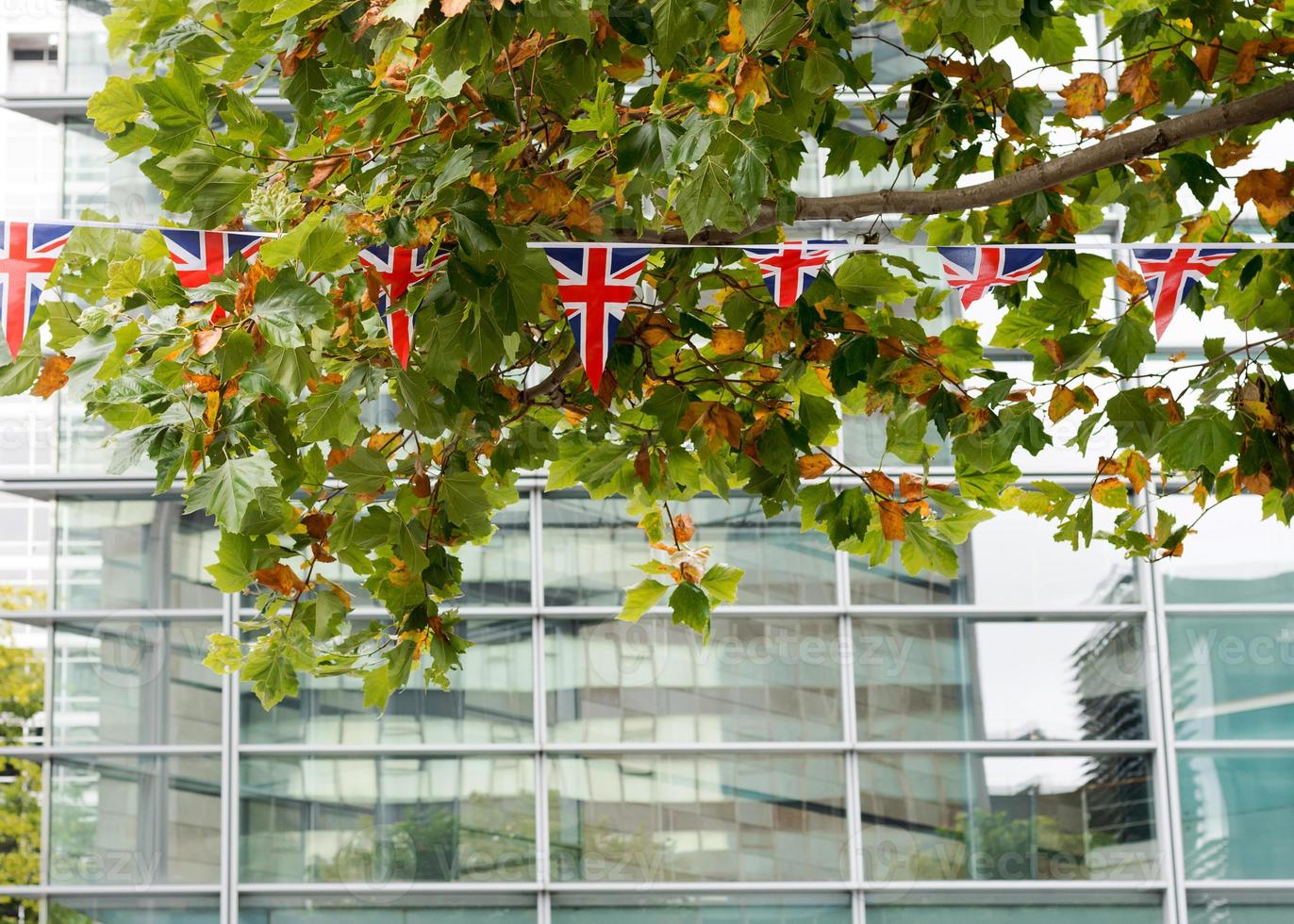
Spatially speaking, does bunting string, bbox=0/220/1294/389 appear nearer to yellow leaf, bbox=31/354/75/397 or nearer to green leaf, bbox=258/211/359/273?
yellow leaf, bbox=31/354/75/397

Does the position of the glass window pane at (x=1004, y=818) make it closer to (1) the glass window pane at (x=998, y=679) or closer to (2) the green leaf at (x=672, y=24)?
(1) the glass window pane at (x=998, y=679)

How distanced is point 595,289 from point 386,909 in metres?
6.44

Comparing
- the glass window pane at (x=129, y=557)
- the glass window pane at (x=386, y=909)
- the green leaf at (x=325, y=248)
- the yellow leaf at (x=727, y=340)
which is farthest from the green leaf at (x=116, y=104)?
the glass window pane at (x=386, y=909)

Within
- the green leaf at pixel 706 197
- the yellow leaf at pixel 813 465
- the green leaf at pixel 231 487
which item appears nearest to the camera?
the green leaf at pixel 706 197

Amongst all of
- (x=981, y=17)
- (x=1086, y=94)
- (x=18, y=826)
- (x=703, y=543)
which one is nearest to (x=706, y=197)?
(x=981, y=17)

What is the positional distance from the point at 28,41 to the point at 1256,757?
889 cm

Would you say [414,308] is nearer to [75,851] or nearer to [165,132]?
[165,132]

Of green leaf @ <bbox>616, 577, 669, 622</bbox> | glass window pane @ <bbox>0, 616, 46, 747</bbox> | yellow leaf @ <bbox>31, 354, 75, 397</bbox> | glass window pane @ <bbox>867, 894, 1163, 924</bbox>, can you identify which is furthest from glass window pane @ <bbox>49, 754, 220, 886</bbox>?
yellow leaf @ <bbox>31, 354, 75, 397</bbox>

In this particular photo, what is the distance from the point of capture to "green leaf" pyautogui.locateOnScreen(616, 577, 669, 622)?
349 cm

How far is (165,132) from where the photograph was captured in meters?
2.70

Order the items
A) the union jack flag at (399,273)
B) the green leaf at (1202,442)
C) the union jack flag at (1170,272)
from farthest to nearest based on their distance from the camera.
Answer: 1. the union jack flag at (1170,272)
2. the green leaf at (1202,442)
3. the union jack flag at (399,273)

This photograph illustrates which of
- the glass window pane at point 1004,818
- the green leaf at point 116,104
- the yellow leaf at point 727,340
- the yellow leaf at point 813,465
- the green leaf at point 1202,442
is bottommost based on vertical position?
the glass window pane at point 1004,818

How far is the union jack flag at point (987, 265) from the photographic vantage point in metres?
3.43

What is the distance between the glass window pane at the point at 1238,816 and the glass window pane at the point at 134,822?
589cm
